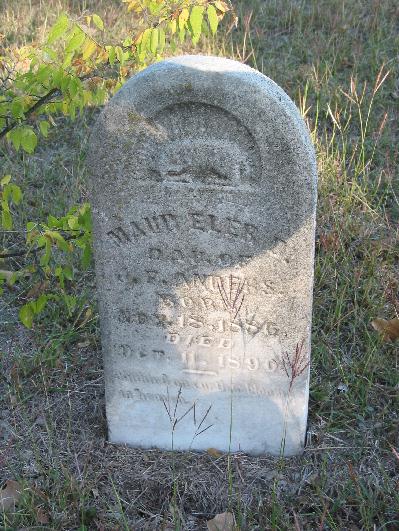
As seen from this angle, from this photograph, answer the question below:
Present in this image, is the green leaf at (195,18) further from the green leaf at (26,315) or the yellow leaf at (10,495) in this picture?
the yellow leaf at (10,495)

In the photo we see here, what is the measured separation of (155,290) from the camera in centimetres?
240

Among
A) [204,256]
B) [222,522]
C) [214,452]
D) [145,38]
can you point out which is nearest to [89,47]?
[145,38]

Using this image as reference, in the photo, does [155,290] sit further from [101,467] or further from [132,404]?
[101,467]

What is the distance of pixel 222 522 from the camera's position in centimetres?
236

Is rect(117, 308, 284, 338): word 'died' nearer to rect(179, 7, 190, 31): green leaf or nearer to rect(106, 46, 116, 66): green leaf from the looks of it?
rect(106, 46, 116, 66): green leaf

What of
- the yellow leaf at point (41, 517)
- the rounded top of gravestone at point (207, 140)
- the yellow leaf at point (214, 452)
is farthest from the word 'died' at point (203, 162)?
the yellow leaf at point (41, 517)

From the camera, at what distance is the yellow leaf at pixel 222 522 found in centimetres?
233

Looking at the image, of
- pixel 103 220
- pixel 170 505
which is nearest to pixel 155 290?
pixel 103 220

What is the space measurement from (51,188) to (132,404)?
2.07 m

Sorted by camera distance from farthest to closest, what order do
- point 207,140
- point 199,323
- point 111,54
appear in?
point 111,54 < point 199,323 < point 207,140

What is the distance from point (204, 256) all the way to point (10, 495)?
109 centimetres

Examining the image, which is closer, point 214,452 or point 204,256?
point 204,256

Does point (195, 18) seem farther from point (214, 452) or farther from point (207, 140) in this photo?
point (214, 452)

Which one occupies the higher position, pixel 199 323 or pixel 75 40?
pixel 75 40
